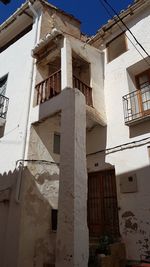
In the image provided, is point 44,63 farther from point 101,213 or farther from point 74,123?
point 101,213

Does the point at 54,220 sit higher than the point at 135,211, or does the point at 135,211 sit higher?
the point at 135,211

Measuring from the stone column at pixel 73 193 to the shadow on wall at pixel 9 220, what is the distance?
1993mm

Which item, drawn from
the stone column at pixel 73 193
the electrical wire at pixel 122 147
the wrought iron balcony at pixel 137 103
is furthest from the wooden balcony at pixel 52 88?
the stone column at pixel 73 193

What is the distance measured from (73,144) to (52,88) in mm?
3240

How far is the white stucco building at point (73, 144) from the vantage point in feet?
17.6

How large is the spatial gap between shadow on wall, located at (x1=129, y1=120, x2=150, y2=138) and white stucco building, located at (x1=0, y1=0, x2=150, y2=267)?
0.03 m

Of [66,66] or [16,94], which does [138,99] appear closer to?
[66,66]

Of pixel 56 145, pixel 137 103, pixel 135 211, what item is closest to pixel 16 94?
pixel 56 145

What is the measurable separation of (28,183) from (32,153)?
0.94m

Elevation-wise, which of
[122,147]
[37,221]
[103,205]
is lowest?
[37,221]

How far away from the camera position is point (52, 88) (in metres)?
7.86

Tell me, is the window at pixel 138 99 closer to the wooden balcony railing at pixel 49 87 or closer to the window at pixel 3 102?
the wooden balcony railing at pixel 49 87

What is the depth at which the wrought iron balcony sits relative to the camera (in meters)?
7.49

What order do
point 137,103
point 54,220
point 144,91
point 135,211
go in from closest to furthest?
point 135,211 → point 54,220 → point 137,103 → point 144,91
